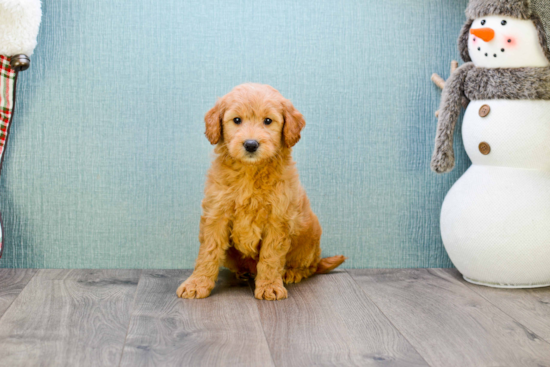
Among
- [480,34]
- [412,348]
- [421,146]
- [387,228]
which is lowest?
[412,348]

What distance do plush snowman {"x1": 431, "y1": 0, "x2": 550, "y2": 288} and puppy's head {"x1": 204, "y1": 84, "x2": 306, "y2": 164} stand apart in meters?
0.69

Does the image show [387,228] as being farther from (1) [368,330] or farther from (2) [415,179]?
(1) [368,330]

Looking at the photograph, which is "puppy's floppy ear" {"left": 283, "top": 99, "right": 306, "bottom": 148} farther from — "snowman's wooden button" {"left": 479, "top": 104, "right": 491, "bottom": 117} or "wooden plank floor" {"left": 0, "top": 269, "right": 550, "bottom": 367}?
"snowman's wooden button" {"left": 479, "top": 104, "right": 491, "bottom": 117}

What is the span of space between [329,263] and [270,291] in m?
0.44

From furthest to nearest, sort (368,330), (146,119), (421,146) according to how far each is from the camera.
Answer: (421,146) → (146,119) → (368,330)

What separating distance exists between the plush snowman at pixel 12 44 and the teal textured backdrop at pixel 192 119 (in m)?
0.17

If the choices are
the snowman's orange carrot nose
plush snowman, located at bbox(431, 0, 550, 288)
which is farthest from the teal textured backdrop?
the snowman's orange carrot nose

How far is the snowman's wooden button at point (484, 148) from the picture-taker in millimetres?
2172

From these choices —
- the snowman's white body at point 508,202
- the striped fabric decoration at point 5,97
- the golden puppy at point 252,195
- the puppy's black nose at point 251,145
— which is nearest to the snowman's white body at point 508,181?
the snowman's white body at point 508,202

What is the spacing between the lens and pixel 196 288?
1.99 metres

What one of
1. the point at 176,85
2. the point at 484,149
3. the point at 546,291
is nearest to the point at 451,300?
the point at 546,291

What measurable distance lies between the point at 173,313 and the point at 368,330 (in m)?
0.64

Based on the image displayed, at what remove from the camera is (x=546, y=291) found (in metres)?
2.15

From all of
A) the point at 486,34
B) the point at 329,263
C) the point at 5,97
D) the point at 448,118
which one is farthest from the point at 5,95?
the point at 486,34
